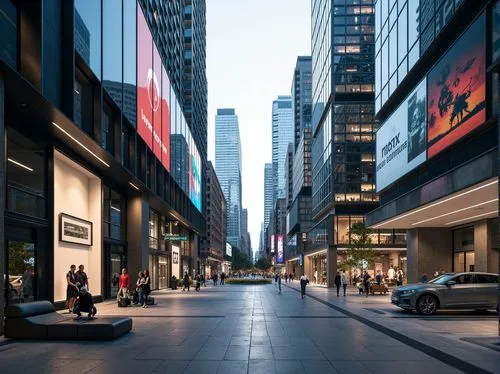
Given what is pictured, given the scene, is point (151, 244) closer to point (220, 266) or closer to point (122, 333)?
point (122, 333)

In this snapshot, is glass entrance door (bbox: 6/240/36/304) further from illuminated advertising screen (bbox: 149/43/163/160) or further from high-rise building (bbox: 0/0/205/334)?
illuminated advertising screen (bbox: 149/43/163/160)

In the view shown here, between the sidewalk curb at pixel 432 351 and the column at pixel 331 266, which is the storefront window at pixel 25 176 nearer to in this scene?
the sidewalk curb at pixel 432 351

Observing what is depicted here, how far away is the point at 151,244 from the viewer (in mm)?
43688

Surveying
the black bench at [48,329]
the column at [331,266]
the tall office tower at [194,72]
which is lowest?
the column at [331,266]

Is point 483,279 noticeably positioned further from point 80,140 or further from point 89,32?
point 89,32

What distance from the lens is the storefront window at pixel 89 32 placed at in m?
20.6

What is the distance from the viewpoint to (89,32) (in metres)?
22.1

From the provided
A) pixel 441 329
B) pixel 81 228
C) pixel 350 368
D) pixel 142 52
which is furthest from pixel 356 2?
pixel 350 368

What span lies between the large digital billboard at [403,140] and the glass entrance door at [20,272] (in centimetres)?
2005

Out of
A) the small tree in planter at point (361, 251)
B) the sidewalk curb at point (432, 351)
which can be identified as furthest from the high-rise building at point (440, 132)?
the small tree in planter at point (361, 251)

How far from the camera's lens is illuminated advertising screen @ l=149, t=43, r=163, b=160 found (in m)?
37.1

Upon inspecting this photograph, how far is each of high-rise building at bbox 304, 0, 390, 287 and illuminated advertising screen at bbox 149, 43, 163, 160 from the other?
26.4 m

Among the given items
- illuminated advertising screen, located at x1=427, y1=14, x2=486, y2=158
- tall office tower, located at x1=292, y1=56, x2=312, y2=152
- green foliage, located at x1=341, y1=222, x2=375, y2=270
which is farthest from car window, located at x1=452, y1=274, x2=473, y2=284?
tall office tower, located at x1=292, y1=56, x2=312, y2=152

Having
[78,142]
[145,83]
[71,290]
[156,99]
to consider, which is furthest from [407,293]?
[156,99]
